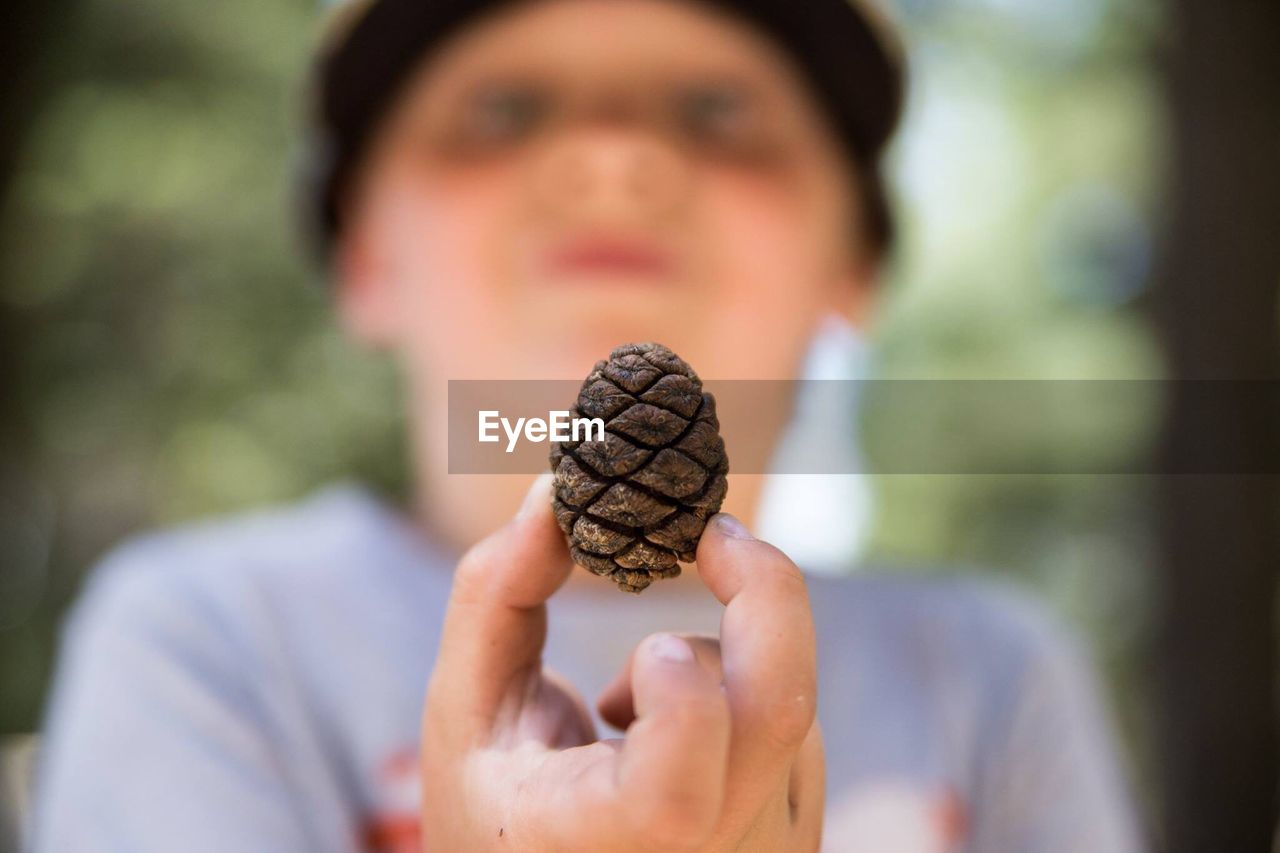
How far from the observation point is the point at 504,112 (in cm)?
173

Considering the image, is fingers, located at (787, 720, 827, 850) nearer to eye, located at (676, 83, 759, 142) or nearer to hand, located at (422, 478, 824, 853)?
hand, located at (422, 478, 824, 853)

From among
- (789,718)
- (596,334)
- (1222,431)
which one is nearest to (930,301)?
(1222,431)

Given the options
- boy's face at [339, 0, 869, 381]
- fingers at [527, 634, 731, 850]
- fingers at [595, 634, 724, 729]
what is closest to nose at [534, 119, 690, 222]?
boy's face at [339, 0, 869, 381]

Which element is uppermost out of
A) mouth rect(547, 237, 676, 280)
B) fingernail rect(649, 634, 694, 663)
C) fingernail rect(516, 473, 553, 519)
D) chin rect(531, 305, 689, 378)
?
mouth rect(547, 237, 676, 280)

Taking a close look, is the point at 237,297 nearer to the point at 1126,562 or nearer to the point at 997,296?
the point at 997,296

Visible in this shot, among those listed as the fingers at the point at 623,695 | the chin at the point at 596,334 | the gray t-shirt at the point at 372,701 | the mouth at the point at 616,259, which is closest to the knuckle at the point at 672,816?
the fingers at the point at 623,695

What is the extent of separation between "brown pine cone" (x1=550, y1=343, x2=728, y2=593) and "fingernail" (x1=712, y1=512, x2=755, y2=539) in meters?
0.02

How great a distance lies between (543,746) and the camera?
899 millimetres

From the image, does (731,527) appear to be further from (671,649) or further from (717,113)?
(717,113)

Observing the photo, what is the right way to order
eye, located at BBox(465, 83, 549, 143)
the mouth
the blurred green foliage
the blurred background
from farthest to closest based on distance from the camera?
the blurred green foliage
the blurred background
eye, located at BBox(465, 83, 549, 143)
the mouth

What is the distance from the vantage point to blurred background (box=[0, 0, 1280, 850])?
9.58 feet

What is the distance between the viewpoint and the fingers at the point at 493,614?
0.92 metres

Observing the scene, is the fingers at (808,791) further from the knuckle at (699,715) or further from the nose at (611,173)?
the nose at (611,173)

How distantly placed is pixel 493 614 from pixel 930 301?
479 centimetres
